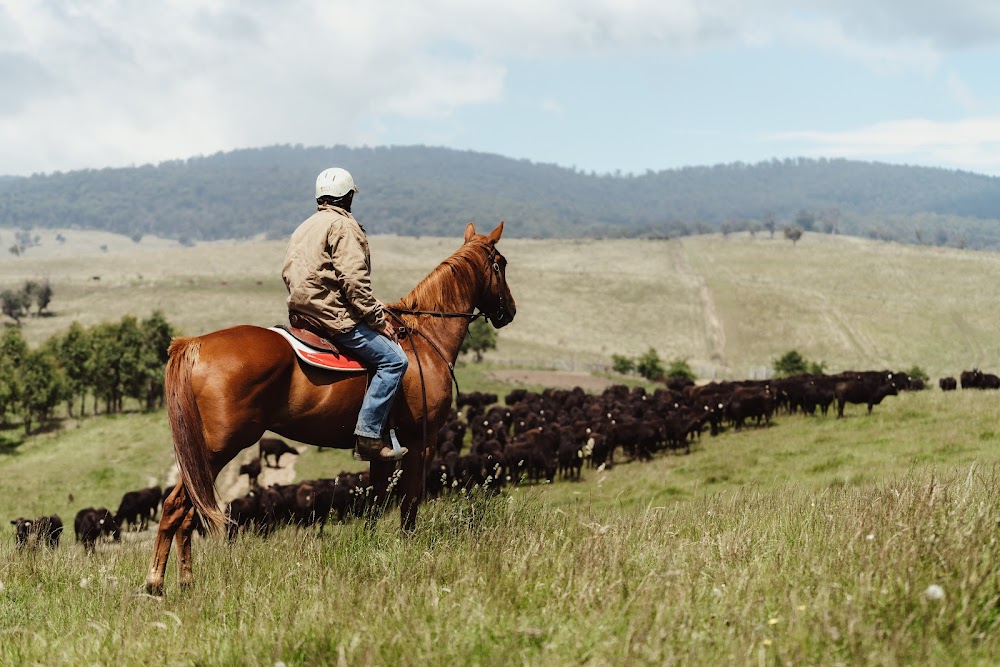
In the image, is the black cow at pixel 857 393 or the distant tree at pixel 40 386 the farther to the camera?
the distant tree at pixel 40 386

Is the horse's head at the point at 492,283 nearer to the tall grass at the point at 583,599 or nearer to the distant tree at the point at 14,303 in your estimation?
the tall grass at the point at 583,599

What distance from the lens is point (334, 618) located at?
337 centimetres

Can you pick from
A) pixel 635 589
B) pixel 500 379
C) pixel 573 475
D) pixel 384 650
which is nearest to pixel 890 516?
pixel 635 589

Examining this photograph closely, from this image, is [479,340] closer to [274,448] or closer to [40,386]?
[40,386]

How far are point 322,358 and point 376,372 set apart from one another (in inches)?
16.1

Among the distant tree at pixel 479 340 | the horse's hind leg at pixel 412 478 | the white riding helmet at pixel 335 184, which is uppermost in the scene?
the white riding helmet at pixel 335 184

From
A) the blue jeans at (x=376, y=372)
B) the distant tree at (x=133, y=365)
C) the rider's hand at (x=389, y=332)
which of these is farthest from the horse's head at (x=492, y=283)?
the distant tree at (x=133, y=365)

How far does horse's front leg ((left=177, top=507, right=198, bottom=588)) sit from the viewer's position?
16.5ft

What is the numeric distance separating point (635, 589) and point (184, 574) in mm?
3002

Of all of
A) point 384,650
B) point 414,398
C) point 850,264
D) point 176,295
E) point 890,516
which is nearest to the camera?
point 384,650

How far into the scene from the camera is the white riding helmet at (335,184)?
5938 millimetres

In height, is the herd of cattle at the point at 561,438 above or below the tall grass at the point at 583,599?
below

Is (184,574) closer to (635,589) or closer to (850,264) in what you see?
(635,589)

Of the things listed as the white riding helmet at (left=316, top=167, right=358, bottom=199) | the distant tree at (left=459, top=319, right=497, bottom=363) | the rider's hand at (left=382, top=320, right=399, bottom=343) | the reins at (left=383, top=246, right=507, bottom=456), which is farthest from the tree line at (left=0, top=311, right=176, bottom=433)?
the rider's hand at (left=382, top=320, right=399, bottom=343)
